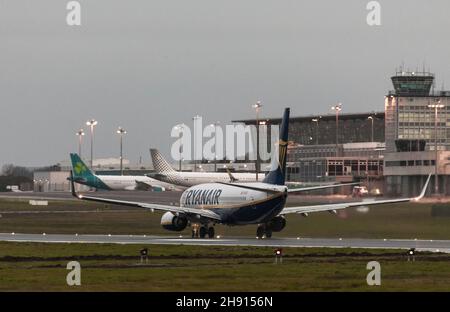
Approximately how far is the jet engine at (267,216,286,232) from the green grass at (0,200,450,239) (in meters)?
3.28

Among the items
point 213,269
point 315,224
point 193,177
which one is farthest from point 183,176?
point 213,269

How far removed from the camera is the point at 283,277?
168 ft

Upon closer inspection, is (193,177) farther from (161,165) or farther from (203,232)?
(203,232)

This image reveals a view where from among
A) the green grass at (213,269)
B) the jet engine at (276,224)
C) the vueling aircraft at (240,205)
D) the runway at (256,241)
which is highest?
the vueling aircraft at (240,205)

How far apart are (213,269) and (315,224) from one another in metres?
37.8

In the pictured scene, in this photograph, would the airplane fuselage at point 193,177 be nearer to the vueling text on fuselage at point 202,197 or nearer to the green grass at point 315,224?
the green grass at point 315,224

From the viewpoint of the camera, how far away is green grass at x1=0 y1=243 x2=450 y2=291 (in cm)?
4719

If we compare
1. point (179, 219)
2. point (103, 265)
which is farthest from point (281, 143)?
point (103, 265)

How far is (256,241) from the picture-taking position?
80.8 metres

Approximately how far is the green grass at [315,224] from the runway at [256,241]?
4.44 m

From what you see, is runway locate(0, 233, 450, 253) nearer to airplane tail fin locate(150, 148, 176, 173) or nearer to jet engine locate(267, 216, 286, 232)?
jet engine locate(267, 216, 286, 232)

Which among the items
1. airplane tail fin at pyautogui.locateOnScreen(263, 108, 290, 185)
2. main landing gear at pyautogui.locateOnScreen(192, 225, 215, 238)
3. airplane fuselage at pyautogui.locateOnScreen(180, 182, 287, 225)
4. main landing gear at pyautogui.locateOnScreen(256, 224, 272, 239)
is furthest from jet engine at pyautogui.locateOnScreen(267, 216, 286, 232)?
airplane tail fin at pyautogui.locateOnScreen(263, 108, 290, 185)

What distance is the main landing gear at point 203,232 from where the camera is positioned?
87000 mm

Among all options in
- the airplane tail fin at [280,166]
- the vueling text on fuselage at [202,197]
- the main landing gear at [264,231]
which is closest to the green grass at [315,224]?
the main landing gear at [264,231]
